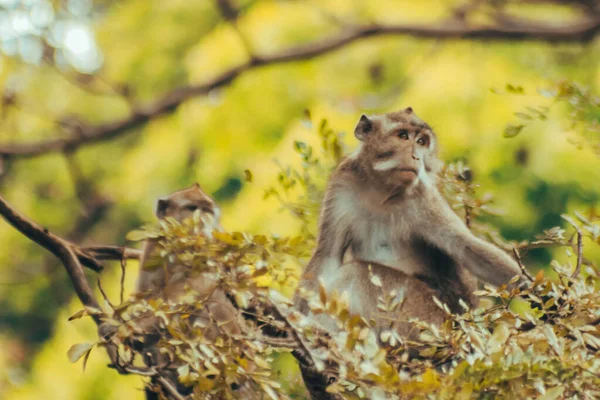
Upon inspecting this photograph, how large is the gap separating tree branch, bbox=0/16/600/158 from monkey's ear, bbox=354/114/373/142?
2960 mm

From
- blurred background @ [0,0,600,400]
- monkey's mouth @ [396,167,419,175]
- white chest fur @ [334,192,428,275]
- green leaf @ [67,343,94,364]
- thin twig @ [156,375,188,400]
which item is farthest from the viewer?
blurred background @ [0,0,600,400]

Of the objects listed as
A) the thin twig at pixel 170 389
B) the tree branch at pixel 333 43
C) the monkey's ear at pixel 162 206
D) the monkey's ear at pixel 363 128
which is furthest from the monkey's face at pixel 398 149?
the tree branch at pixel 333 43

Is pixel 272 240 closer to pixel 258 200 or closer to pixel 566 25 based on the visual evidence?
pixel 258 200

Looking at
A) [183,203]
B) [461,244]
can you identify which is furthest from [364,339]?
[183,203]

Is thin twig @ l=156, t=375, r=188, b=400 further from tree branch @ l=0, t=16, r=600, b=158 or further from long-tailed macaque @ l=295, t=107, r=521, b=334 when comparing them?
tree branch @ l=0, t=16, r=600, b=158

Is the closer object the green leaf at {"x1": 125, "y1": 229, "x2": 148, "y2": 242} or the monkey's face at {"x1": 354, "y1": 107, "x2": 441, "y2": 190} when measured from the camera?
the green leaf at {"x1": 125, "y1": 229, "x2": 148, "y2": 242}

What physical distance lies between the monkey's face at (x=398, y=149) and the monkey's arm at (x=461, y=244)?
4.0 inches

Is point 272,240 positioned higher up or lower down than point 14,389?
higher up

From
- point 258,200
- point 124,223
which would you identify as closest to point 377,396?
point 258,200

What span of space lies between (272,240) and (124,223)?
6195 mm

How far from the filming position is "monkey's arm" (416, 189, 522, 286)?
8.00 feet

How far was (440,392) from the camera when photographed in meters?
1.36

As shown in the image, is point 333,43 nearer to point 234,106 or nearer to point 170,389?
point 234,106

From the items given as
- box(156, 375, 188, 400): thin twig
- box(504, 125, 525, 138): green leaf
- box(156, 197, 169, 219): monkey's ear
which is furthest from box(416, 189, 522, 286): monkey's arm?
box(156, 197, 169, 219): monkey's ear
